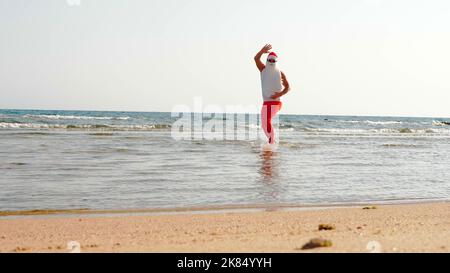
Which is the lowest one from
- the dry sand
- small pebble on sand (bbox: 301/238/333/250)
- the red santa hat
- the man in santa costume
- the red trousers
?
the dry sand

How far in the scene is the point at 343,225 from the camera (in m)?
6.12

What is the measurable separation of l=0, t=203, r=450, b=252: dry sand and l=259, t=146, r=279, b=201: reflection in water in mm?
1639

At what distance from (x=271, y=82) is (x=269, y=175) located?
352 cm

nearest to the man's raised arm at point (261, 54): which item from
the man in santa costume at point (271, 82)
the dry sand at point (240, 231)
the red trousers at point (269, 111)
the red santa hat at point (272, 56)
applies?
the man in santa costume at point (271, 82)

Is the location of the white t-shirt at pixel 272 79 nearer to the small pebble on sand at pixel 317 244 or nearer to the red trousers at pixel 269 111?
the red trousers at pixel 269 111

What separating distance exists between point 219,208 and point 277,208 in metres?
0.89

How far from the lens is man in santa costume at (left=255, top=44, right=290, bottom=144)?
8.51 m

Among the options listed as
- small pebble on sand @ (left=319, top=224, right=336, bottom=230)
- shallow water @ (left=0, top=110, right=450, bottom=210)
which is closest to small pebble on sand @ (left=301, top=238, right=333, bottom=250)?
small pebble on sand @ (left=319, top=224, right=336, bottom=230)

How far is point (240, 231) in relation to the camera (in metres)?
5.83

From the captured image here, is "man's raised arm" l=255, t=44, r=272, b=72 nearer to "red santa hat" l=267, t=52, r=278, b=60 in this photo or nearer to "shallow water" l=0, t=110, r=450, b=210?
"red santa hat" l=267, t=52, r=278, b=60

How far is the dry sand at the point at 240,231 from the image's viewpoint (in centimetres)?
466

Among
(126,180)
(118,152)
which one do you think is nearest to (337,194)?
(126,180)

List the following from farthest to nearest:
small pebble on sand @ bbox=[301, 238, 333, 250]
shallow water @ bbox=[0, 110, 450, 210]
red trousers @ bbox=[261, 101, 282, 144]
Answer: shallow water @ bbox=[0, 110, 450, 210] → red trousers @ bbox=[261, 101, 282, 144] → small pebble on sand @ bbox=[301, 238, 333, 250]
